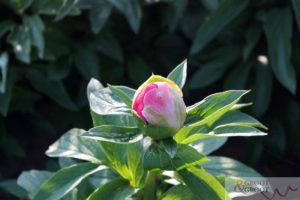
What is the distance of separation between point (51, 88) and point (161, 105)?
1.37 m

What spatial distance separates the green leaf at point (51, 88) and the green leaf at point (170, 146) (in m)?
1.27

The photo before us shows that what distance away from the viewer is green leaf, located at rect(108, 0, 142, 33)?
219 cm

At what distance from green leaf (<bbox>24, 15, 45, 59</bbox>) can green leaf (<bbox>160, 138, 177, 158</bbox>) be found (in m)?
1.03

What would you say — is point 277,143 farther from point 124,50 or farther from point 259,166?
point 124,50

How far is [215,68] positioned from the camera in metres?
2.36

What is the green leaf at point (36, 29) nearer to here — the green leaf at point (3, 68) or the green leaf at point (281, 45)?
the green leaf at point (3, 68)

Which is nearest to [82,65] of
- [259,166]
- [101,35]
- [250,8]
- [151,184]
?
[101,35]

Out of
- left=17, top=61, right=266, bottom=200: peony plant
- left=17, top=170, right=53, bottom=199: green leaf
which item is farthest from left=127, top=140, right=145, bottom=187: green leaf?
left=17, top=170, right=53, bottom=199: green leaf

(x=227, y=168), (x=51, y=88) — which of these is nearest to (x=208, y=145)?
(x=227, y=168)

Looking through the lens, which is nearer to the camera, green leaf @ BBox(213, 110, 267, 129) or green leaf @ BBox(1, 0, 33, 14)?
green leaf @ BBox(213, 110, 267, 129)

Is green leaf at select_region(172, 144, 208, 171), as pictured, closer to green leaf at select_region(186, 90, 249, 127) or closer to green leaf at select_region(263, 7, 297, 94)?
green leaf at select_region(186, 90, 249, 127)

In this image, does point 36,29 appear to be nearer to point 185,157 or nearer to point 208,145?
point 208,145

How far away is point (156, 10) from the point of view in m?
2.63

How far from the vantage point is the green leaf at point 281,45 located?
2127 millimetres
